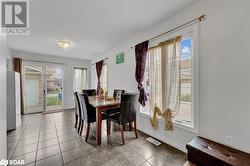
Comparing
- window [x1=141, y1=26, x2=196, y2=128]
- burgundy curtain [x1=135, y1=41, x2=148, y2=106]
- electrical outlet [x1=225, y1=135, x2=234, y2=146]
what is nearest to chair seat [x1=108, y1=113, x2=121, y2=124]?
burgundy curtain [x1=135, y1=41, x2=148, y2=106]

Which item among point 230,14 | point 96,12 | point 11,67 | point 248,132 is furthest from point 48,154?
A: point 11,67

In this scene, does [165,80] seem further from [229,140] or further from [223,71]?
[229,140]

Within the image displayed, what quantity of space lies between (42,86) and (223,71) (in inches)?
240

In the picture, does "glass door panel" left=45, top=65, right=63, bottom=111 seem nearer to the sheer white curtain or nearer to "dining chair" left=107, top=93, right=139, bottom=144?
"dining chair" left=107, top=93, right=139, bottom=144

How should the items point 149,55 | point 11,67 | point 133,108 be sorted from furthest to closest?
point 11,67, point 149,55, point 133,108

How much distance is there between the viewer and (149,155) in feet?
6.38

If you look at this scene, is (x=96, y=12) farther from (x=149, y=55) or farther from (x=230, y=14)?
(x=230, y=14)

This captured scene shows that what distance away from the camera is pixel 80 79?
6.07 meters

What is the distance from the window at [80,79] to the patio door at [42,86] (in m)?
0.69

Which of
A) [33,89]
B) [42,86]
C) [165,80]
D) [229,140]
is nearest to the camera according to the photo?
[229,140]

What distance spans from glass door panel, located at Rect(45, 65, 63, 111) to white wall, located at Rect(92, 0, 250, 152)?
5365 millimetres

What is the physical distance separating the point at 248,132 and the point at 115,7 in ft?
8.71

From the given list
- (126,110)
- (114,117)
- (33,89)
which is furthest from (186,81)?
(33,89)

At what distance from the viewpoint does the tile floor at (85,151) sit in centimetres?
178
